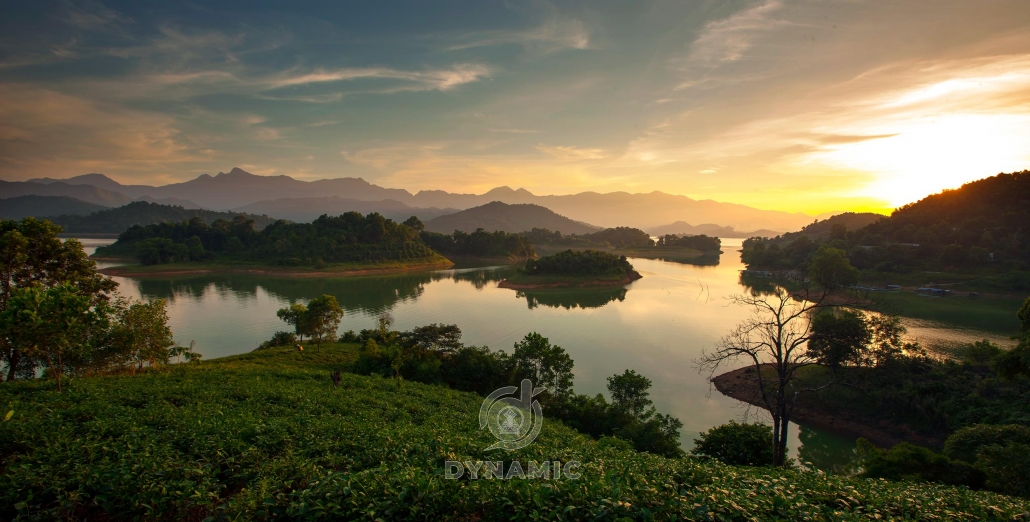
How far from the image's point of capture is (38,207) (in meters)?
156

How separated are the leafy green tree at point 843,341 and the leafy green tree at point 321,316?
974 inches

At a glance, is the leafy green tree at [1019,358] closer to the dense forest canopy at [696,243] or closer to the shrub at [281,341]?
the shrub at [281,341]

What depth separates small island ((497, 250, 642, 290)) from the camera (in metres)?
54.8

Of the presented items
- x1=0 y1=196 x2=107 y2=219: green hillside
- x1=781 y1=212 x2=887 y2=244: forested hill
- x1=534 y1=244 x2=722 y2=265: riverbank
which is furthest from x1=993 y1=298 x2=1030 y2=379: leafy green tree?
x1=0 y1=196 x2=107 y2=219: green hillside

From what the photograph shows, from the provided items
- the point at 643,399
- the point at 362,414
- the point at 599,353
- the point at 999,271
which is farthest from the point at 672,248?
the point at 362,414

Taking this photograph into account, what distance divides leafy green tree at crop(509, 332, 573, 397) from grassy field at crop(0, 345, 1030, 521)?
9.53 meters

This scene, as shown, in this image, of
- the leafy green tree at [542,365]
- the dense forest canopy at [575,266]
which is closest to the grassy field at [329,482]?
the leafy green tree at [542,365]

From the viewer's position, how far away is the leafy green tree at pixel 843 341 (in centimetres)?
1855

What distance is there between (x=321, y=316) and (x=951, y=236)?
77.7 meters

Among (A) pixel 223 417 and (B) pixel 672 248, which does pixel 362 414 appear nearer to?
(A) pixel 223 417

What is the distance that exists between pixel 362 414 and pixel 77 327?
24.3ft

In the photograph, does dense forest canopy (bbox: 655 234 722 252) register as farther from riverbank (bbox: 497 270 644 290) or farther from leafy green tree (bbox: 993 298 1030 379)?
leafy green tree (bbox: 993 298 1030 379)

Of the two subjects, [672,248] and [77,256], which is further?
[672,248]

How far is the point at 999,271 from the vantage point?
46000mm
